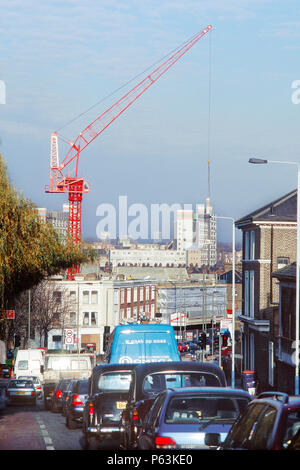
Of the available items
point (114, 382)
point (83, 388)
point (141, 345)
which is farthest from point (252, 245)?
point (114, 382)

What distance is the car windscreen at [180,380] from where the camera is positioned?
→ 57.3 ft

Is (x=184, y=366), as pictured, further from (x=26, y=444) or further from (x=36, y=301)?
(x=36, y=301)

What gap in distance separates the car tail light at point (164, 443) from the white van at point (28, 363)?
139 feet

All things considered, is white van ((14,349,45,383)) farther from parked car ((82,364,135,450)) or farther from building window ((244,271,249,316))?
parked car ((82,364,135,450))

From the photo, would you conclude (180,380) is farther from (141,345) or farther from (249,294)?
(249,294)

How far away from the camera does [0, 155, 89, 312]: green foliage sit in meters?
21.8

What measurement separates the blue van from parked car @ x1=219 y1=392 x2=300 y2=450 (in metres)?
18.1

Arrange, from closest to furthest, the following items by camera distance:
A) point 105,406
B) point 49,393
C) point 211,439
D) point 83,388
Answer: point 211,439 → point 105,406 → point 83,388 → point 49,393

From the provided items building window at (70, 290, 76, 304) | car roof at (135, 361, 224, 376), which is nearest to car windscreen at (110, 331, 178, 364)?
car roof at (135, 361, 224, 376)

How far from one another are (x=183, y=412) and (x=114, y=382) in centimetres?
815

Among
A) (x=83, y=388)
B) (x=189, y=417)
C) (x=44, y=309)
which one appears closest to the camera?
(x=189, y=417)

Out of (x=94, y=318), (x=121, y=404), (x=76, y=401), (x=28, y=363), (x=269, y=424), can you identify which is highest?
(x=269, y=424)

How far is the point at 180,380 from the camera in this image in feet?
59.8
